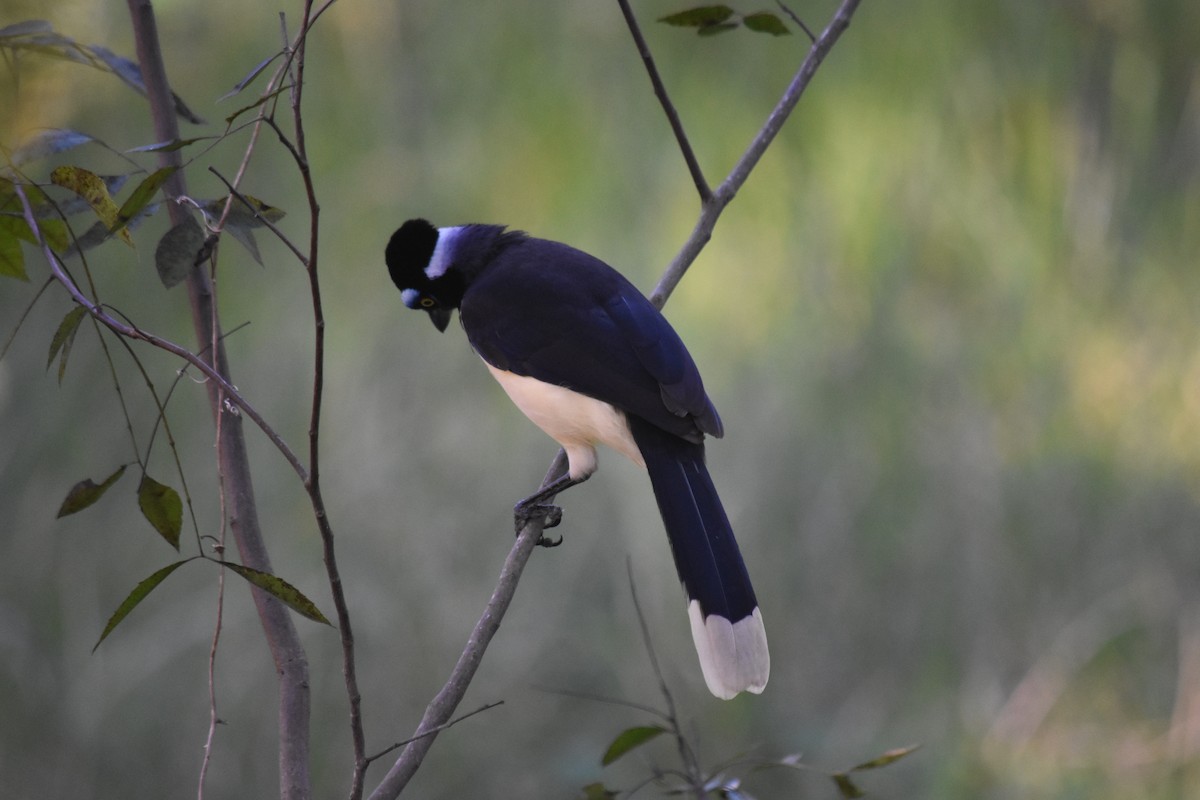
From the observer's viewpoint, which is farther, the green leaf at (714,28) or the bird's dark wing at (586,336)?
Result: the bird's dark wing at (586,336)

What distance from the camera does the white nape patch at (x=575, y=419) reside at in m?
1.82

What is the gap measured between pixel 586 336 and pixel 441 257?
454 millimetres

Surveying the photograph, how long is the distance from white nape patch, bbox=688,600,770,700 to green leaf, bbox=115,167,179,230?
792 millimetres

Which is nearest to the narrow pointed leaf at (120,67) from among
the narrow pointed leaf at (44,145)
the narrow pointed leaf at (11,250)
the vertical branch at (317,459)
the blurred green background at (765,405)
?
the narrow pointed leaf at (44,145)

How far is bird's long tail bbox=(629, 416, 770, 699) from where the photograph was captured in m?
1.45

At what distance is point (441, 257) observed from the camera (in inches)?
85.4

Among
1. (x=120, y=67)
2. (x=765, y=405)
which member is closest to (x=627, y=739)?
(x=120, y=67)

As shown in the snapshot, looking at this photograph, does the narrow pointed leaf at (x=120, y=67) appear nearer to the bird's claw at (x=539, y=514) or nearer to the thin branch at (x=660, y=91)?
the thin branch at (x=660, y=91)

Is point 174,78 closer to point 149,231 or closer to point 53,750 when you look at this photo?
point 149,231

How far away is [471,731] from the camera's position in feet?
10.9

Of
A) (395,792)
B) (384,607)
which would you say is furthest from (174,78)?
(395,792)

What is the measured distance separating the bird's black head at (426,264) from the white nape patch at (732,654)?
90 centimetres

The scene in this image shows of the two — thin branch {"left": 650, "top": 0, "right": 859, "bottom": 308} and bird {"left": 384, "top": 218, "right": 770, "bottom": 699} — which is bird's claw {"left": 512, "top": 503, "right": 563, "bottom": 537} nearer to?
bird {"left": 384, "top": 218, "right": 770, "bottom": 699}

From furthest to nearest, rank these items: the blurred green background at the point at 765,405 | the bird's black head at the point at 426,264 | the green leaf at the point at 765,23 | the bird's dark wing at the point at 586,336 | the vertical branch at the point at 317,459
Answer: the blurred green background at the point at 765,405 → the bird's black head at the point at 426,264 → the bird's dark wing at the point at 586,336 → the green leaf at the point at 765,23 → the vertical branch at the point at 317,459
